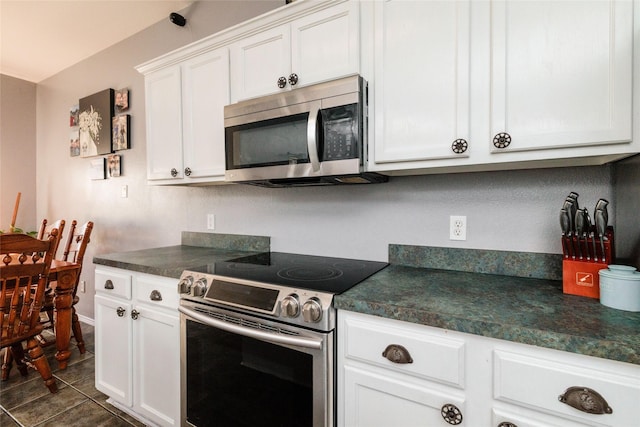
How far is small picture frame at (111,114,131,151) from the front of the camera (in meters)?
2.74

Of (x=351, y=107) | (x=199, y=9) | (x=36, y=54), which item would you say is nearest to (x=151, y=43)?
(x=199, y=9)

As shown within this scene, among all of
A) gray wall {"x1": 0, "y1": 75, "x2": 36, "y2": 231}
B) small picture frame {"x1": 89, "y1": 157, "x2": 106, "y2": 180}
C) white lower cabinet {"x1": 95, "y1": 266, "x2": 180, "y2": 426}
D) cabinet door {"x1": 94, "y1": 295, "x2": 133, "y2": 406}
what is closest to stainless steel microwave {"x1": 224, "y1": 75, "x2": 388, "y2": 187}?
white lower cabinet {"x1": 95, "y1": 266, "x2": 180, "y2": 426}

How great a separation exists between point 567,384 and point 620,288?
1.16 feet

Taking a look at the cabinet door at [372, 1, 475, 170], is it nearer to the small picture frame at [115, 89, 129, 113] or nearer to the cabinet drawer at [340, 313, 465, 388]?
the cabinet drawer at [340, 313, 465, 388]

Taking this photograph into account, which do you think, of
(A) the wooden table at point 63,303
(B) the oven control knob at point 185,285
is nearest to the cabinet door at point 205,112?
(B) the oven control knob at point 185,285

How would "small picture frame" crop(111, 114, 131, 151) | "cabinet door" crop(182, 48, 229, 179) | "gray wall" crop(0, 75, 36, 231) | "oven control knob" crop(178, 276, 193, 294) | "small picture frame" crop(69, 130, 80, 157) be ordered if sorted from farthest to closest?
"gray wall" crop(0, 75, 36, 231)
"small picture frame" crop(69, 130, 80, 157)
"small picture frame" crop(111, 114, 131, 151)
"cabinet door" crop(182, 48, 229, 179)
"oven control knob" crop(178, 276, 193, 294)

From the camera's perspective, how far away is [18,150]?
3.61 meters

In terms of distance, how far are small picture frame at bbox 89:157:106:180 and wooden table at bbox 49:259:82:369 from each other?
1.00m

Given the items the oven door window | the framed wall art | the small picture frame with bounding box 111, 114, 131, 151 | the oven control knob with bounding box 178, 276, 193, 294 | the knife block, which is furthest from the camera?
the framed wall art

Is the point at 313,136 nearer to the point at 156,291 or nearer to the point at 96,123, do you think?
the point at 156,291

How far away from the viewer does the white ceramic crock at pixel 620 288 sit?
0.88m

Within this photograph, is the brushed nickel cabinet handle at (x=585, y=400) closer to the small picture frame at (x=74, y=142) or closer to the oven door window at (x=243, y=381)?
the oven door window at (x=243, y=381)

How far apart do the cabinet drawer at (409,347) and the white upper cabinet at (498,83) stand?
64cm

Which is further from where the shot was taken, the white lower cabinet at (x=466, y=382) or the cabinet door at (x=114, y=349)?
the cabinet door at (x=114, y=349)
